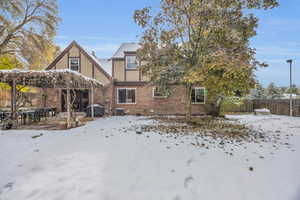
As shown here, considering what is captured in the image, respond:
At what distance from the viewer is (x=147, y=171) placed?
3383 mm

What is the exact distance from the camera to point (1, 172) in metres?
3.38

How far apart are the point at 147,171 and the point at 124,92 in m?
12.1

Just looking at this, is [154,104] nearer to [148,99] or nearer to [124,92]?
[148,99]

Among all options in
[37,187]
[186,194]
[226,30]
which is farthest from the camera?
[226,30]

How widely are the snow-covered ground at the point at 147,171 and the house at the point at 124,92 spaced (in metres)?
9.83

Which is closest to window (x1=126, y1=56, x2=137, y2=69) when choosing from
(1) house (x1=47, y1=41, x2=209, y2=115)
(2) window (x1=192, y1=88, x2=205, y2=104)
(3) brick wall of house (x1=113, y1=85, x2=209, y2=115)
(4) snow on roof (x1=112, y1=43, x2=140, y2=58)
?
(1) house (x1=47, y1=41, x2=209, y2=115)

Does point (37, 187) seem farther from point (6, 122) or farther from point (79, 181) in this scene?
point (6, 122)

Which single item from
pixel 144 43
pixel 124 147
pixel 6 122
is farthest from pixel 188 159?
pixel 6 122

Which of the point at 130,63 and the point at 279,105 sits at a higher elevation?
the point at 130,63

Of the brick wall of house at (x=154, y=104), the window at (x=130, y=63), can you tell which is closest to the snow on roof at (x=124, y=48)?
the window at (x=130, y=63)

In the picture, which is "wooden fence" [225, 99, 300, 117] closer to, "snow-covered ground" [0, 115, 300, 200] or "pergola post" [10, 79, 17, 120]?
"snow-covered ground" [0, 115, 300, 200]

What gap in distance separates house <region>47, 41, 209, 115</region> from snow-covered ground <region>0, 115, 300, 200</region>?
983cm

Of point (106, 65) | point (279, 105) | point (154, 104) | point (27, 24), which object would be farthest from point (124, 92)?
point (279, 105)

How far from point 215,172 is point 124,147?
8.34 ft
